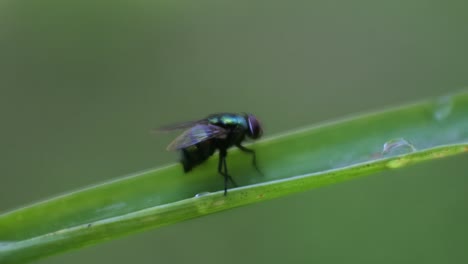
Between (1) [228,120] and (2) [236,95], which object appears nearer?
(1) [228,120]

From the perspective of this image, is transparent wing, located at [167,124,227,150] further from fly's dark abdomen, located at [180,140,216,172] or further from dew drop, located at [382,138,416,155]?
dew drop, located at [382,138,416,155]

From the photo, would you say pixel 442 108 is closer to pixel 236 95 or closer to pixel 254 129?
pixel 254 129

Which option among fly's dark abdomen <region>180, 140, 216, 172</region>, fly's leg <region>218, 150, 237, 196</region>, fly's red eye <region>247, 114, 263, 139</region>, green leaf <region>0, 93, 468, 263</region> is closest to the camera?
green leaf <region>0, 93, 468, 263</region>

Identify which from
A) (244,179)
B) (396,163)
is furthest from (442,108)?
(244,179)

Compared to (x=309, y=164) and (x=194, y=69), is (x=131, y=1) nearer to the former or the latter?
(x=194, y=69)

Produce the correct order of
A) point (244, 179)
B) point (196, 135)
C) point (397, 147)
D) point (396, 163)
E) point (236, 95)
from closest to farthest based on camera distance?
point (396, 163) → point (397, 147) → point (244, 179) → point (196, 135) → point (236, 95)

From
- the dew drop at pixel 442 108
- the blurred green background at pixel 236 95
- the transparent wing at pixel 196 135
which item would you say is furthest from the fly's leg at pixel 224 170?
the blurred green background at pixel 236 95

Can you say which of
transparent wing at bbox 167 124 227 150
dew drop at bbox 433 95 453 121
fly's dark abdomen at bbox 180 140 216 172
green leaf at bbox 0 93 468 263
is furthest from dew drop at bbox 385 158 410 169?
transparent wing at bbox 167 124 227 150
